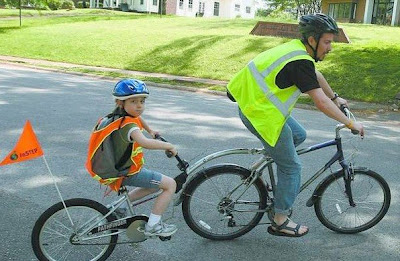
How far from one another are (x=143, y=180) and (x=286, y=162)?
3.66ft

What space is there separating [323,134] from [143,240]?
206 inches

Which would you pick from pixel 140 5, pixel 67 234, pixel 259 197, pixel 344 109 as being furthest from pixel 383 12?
pixel 67 234

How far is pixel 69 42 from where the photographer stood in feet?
77.9

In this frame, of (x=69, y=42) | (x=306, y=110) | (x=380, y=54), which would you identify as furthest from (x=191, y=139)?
(x=69, y=42)

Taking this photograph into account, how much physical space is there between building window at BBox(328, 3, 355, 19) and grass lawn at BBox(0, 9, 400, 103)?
19.3 m

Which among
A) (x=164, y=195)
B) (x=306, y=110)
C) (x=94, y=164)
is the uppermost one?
(x=94, y=164)

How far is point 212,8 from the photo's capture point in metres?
62.2

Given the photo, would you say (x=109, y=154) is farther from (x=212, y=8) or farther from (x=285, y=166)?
(x=212, y=8)

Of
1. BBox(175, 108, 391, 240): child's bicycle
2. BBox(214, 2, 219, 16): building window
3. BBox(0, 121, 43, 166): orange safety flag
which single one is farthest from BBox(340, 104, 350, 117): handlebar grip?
BBox(214, 2, 219, 16): building window

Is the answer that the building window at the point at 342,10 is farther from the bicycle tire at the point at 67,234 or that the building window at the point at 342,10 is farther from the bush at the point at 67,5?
the bicycle tire at the point at 67,234

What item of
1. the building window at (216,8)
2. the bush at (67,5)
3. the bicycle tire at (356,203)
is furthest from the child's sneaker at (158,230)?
the building window at (216,8)

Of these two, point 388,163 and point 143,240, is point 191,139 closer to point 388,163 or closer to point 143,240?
point 388,163

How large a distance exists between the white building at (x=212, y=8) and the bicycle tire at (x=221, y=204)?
54516 millimetres

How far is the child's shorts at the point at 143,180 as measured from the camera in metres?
3.44
